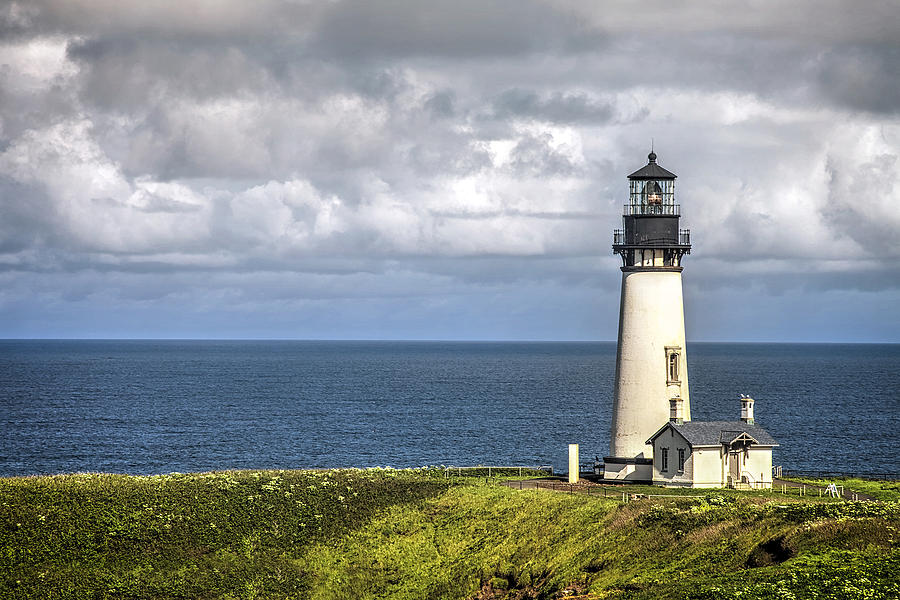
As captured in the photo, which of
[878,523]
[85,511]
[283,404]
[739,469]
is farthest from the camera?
[283,404]

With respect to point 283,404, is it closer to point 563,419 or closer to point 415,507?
point 563,419

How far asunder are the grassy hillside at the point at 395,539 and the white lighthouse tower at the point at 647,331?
24.9 ft

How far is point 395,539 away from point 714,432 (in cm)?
1730

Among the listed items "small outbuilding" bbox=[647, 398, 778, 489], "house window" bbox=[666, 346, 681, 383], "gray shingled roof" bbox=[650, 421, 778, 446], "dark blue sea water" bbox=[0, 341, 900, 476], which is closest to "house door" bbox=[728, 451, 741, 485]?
"small outbuilding" bbox=[647, 398, 778, 489]

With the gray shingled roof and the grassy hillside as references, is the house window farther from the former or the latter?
the grassy hillside

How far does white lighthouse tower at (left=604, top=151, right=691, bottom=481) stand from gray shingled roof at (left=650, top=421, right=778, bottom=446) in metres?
2.08

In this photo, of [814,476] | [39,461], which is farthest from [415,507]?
[39,461]

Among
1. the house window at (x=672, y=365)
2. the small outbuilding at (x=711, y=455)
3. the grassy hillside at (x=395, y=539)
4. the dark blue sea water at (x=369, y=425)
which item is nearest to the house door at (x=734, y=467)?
the small outbuilding at (x=711, y=455)

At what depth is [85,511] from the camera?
4497cm

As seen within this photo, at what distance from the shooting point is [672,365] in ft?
184

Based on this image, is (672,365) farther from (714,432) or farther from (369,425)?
(369,425)

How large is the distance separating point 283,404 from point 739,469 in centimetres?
10297

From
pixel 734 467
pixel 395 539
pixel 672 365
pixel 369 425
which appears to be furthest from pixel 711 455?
pixel 369 425

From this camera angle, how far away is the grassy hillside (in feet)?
122
